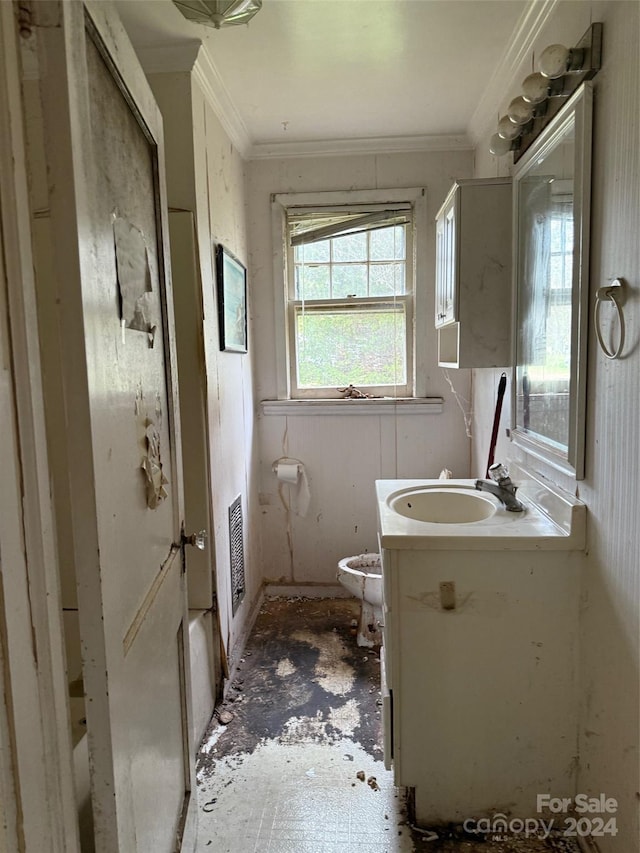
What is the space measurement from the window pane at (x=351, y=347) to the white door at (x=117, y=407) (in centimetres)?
170

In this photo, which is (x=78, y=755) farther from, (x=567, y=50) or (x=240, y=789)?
(x=567, y=50)

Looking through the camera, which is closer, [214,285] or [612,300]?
[612,300]

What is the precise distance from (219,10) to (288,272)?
58.3 inches

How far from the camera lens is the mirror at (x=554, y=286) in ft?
4.29

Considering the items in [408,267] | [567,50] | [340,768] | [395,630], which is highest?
[567,50]

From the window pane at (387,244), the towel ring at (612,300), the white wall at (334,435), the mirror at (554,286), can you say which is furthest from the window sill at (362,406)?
the towel ring at (612,300)

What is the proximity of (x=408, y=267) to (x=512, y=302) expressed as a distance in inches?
42.2

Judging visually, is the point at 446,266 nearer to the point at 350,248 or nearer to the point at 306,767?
the point at 350,248

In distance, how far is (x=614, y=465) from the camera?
3.90 feet

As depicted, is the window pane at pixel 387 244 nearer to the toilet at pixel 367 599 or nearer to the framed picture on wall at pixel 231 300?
the framed picture on wall at pixel 231 300

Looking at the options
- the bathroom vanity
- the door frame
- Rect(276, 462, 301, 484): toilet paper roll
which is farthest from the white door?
Result: Rect(276, 462, 301, 484): toilet paper roll

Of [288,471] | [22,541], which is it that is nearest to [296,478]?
[288,471]

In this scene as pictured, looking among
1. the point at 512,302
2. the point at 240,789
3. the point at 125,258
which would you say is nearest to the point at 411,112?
the point at 512,302

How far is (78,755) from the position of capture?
0.93m
